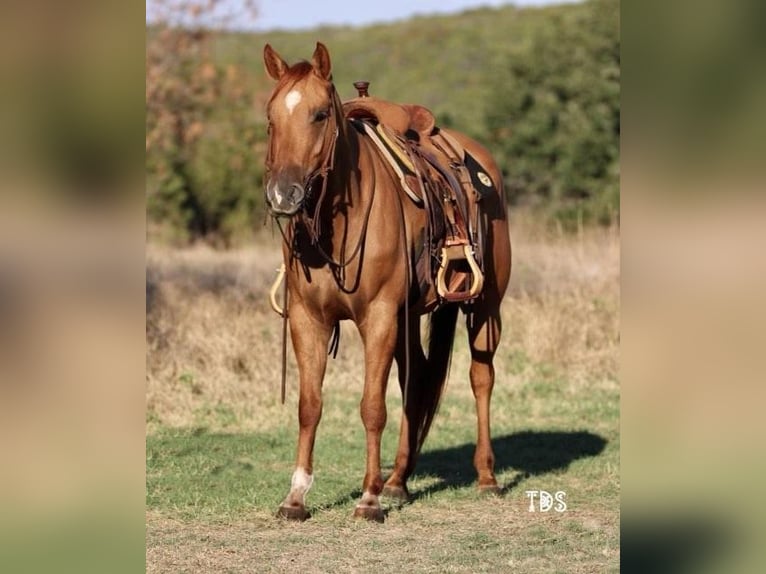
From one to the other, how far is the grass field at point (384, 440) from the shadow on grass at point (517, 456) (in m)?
0.02

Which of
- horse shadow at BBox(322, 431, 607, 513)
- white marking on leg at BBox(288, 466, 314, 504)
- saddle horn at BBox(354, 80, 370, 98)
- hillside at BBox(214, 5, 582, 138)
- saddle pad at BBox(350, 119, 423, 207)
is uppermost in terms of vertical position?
hillside at BBox(214, 5, 582, 138)

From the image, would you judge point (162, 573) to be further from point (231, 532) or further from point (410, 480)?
point (410, 480)

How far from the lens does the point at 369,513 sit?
21.2 ft

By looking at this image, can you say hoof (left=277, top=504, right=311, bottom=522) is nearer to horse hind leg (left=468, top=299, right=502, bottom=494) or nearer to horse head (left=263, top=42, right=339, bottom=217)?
horse hind leg (left=468, top=299, right=502, bottom=494)

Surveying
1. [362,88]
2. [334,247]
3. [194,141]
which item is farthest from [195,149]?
[334,247]

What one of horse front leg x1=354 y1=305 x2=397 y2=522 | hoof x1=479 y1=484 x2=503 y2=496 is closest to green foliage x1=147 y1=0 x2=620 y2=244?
hoof x1=479 y1=484 x2=503 y2=496

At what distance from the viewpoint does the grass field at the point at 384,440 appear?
5910 mm

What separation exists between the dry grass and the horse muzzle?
4195mm

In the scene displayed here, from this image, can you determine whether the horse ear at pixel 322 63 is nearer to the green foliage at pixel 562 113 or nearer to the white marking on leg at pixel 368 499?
the white marking on leg at pixel 368 499

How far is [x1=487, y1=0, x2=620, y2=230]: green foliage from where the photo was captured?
92.1 ft

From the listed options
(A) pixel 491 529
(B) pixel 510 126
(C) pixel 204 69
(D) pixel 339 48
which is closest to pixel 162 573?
(A) pixel 491 529

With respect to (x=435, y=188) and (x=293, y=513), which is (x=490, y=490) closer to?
(x=293, y=513)

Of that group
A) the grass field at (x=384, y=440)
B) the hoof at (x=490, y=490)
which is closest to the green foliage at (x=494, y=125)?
the grass field at (x=384, y=440)
